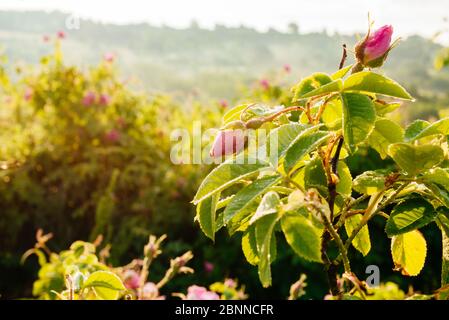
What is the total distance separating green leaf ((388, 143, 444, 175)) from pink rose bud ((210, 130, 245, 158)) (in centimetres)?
19

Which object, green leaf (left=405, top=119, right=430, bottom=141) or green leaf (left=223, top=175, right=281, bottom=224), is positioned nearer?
green leaf (left=223, top=175, right=281, bottom=224)

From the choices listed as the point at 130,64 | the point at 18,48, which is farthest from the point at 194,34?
the point at 18,48

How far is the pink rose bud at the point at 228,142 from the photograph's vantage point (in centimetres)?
71

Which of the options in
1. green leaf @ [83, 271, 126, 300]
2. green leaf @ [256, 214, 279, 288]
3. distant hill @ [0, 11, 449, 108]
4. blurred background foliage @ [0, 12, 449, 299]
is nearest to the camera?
green leaf @ [256, 214, 279, 288]

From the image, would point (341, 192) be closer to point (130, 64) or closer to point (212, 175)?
point (212, 175)

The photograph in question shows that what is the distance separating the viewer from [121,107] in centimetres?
358

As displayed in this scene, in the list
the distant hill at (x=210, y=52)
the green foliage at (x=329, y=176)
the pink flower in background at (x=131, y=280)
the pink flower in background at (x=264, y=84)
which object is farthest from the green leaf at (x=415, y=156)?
the distant hill at (x=210, y=52)

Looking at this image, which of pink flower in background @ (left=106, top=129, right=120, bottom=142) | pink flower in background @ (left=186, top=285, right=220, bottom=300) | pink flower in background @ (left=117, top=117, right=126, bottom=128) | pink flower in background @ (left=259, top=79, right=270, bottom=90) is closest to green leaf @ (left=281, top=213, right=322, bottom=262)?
pink flower in background @ (left=186, top=285, right=220, bottom=300)

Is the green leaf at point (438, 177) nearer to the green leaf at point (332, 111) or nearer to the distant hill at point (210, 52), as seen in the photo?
the green leaf at point (332, 111)

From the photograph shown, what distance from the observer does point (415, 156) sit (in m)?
0.63

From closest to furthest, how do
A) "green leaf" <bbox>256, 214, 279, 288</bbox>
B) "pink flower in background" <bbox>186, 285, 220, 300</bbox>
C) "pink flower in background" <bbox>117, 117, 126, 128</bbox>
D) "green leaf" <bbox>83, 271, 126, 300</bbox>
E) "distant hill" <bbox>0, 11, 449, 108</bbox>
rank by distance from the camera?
"green leaf" <bbox>256, 214, 279, 288</bbox>, "green leaf" <bbox>83, 271, 126, 300</bbox>, "pink flower in background" <bbox>186, 285, 220, 300</bbox>, "pink flower in background" <bbox>117, 117, 126, 128</bbox>, "distant hill" <bbox>0, 11, 449, 108</bbox>

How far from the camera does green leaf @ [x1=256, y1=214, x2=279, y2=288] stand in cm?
55

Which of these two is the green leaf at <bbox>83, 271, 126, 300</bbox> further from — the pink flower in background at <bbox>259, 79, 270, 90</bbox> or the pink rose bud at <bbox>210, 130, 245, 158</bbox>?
the pink flower in background at <bbox>259, 79, 270, 90</bbox>

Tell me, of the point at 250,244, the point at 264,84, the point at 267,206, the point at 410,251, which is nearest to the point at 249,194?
the point at 267,206
